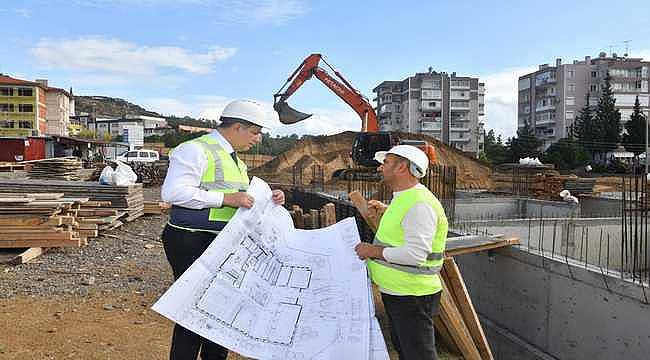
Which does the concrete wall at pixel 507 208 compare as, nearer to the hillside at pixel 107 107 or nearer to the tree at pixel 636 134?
the tree at pixel 636 134

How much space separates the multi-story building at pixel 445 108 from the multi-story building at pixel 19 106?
44.9 meters

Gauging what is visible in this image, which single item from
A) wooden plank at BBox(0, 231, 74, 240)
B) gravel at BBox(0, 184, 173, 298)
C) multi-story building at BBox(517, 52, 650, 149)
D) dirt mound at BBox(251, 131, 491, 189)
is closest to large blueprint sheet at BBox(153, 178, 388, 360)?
gravel at BBox(0, 184, 173, 298)

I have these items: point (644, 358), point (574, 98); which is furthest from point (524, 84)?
point (644, 358)

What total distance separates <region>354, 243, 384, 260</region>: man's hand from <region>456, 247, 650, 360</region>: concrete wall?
6.22 ft

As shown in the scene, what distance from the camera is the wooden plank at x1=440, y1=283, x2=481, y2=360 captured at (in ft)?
13.2

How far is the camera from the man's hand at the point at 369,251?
2.88 m

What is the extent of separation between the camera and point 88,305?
5926mm

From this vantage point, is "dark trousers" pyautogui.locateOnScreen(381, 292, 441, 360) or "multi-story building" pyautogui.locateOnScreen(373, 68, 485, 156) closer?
"dark trousers" pyautogui.locateOnScreen(381, 292, 441, 360)

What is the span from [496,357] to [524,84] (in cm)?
8817

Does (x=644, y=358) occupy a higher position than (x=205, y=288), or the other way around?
(x=205, y=288)

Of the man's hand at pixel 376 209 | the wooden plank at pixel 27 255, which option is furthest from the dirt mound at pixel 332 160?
the man's hand at pixel 376 209

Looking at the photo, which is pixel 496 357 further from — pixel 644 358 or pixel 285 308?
pixel 285 308

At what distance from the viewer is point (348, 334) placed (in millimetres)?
2758

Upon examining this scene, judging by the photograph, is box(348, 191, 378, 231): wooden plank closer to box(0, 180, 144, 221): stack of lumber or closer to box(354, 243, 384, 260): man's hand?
box(354, 243, 384, 260): man's hand
